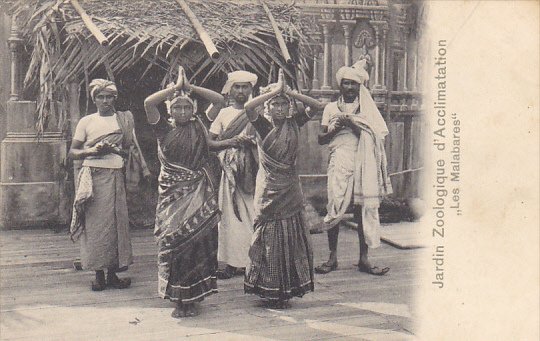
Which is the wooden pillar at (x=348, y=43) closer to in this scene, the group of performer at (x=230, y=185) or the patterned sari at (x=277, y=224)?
the group of performer at (x=230, y=185)

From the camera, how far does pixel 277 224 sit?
4.74 meters

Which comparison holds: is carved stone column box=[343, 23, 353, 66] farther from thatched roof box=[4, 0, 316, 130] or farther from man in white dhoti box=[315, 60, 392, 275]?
thatched roof box=[4, 0, 316, 130]

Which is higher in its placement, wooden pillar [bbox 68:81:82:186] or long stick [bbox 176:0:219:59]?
long stick [bbox 176:0:219:59]

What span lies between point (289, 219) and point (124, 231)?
1213 mm

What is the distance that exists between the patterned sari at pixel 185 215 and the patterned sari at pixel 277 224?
0.35 m

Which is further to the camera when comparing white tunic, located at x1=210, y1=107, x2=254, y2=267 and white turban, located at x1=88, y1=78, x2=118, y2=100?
white tunic, located at x1=210, y1=107, x2=254, y2=267

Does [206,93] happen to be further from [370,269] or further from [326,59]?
[326,59]

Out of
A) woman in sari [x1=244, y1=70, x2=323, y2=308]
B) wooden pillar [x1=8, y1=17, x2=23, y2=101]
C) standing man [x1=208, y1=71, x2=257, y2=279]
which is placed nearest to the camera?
woman in sari [x1=244, y1=70, x2=323, y2=308]

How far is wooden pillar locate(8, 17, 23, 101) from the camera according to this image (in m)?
6.16

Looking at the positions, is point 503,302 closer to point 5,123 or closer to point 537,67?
point 537,67

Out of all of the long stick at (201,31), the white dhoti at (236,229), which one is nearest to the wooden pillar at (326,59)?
the long stick at (201,31)

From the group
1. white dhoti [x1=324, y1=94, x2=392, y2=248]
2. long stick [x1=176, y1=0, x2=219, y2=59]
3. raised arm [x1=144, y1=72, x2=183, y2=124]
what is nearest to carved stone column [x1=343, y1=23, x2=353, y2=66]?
white dhoti [x1=324, y1=94, x2=392, y2=248]

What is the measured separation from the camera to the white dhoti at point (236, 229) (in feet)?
17.8

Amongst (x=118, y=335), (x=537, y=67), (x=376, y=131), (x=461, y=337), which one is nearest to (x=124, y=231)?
(x=118, y=335)
